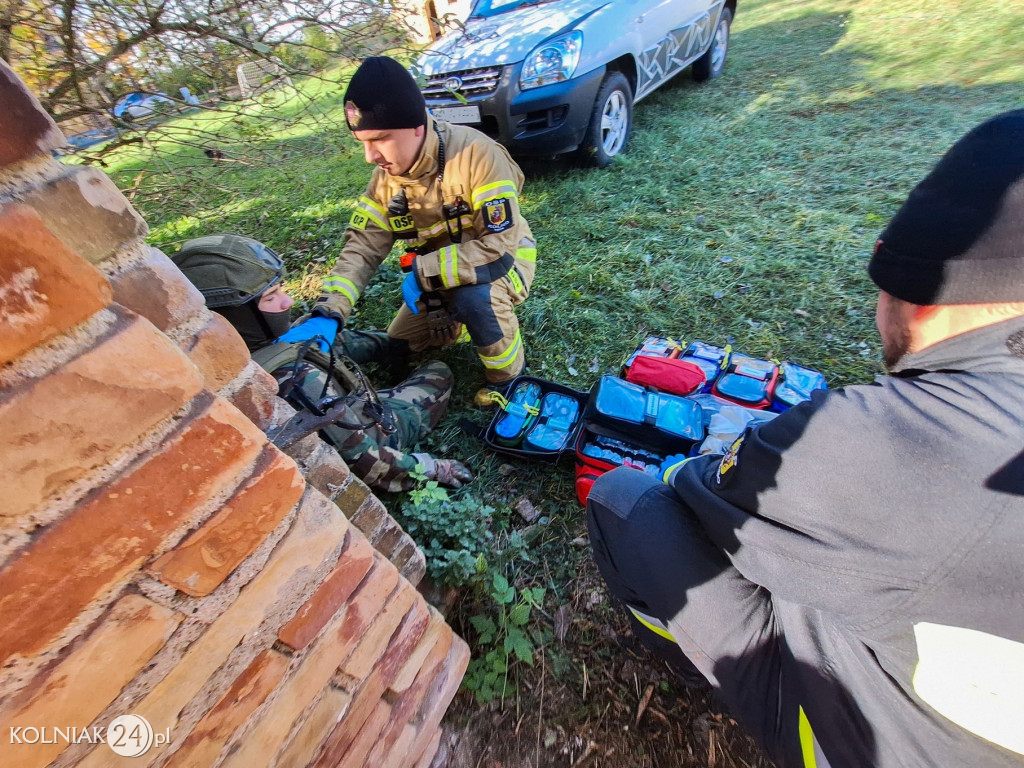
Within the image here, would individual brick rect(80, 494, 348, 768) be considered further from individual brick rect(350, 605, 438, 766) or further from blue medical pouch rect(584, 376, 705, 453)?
blue medical pouch rect(584, 376, 705, 453)

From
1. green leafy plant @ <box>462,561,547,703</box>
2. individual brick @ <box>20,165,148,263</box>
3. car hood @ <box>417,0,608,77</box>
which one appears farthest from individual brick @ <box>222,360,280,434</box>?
car hood @ <box>417,0,608,77</box>

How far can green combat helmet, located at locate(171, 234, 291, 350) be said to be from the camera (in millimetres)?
1932

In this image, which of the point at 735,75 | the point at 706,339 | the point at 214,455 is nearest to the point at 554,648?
the point at 214,455

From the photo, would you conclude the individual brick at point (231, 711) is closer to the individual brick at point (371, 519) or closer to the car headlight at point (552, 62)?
the individual brick at point (371, 519)

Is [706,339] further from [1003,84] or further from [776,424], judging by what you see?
[1003,84]

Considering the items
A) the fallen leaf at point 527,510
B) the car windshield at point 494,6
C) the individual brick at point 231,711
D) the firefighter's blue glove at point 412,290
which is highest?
the car windshield at point 494,6

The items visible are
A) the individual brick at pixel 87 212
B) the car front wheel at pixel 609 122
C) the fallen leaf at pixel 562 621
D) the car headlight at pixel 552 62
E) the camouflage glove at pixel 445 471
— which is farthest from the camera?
the car front wheel at pixel 609 122

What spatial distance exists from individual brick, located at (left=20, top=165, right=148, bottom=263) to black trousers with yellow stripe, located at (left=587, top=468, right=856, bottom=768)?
1384mm

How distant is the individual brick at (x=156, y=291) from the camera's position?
0.72 meters

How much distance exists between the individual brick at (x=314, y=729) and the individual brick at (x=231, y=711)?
154mm

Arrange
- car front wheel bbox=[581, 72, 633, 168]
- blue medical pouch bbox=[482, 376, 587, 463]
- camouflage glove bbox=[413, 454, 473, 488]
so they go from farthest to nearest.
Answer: car front wheel bbox=[581, 72, 633, 168] → blue medical pouch bbox=[482, 376, 587, 463] → camouflage glove bbox=[413, 454, 473, 488]

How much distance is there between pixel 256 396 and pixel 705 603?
1.24m

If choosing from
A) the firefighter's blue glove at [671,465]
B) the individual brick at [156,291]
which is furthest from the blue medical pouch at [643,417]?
the individual brick at [156,291]

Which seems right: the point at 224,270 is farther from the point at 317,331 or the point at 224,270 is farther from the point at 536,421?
the point at 536,421
